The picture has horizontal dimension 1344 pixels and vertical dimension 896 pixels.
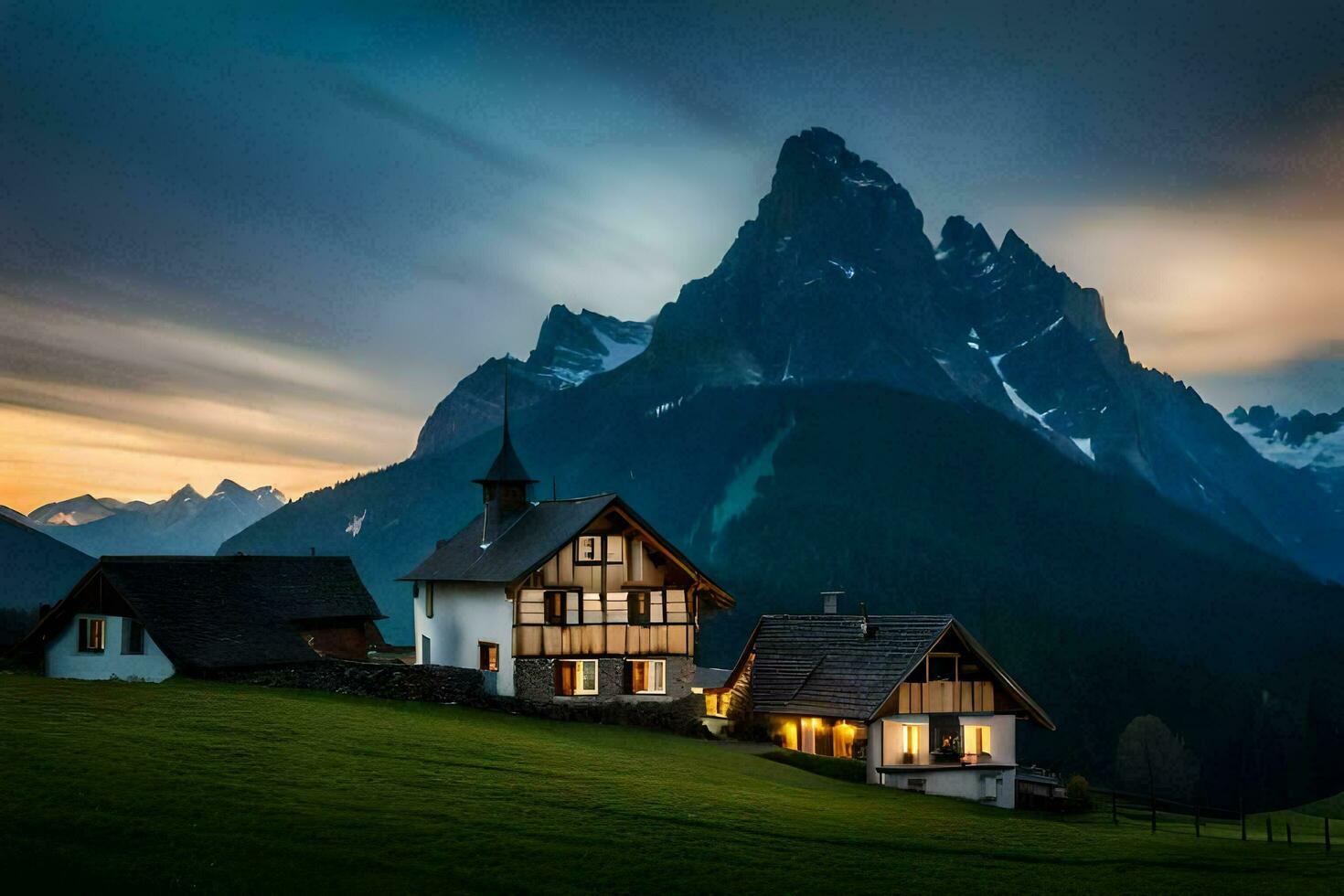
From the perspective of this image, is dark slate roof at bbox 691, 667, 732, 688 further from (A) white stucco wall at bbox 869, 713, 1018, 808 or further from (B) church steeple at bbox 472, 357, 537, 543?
(A) white stucco wall at bbox 869, 713, 1018, 808

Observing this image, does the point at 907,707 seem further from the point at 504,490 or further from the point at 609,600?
the point at 504,490

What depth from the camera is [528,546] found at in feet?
199

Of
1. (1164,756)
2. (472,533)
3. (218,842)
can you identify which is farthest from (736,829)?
(1164,756)

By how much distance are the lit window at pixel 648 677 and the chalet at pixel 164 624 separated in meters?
15.0

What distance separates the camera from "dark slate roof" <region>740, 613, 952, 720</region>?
179ft

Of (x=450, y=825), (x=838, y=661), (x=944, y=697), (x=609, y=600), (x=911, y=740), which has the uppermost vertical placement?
(x=609, y=600)

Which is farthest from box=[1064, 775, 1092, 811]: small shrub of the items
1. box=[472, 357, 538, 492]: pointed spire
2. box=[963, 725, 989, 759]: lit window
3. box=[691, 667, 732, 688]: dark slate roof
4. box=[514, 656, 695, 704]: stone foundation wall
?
box=[472, 357, 538, 492]: pointed spire

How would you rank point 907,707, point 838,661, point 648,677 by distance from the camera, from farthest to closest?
point 648,677, point 838,661, point 907,707

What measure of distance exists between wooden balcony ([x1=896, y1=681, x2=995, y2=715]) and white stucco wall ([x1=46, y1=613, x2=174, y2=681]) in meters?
30.9

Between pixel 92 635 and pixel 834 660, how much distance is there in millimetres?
33250

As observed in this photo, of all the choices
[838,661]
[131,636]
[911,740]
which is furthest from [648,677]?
[131,636]

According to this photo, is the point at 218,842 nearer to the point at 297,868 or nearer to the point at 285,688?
the point at 297,868

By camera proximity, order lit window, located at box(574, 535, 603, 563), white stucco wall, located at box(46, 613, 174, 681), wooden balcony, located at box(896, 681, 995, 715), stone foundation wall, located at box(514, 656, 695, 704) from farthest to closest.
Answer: lit window, located at box(574, 535, 603, 563)
stone foundation wall, located at box(514, 656, 695, 704)
wooden balcony, located at box(896, 681, 995, 715)
white stucco wall, located at box(46, 613, 174, 681)

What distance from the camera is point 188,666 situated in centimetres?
5028
